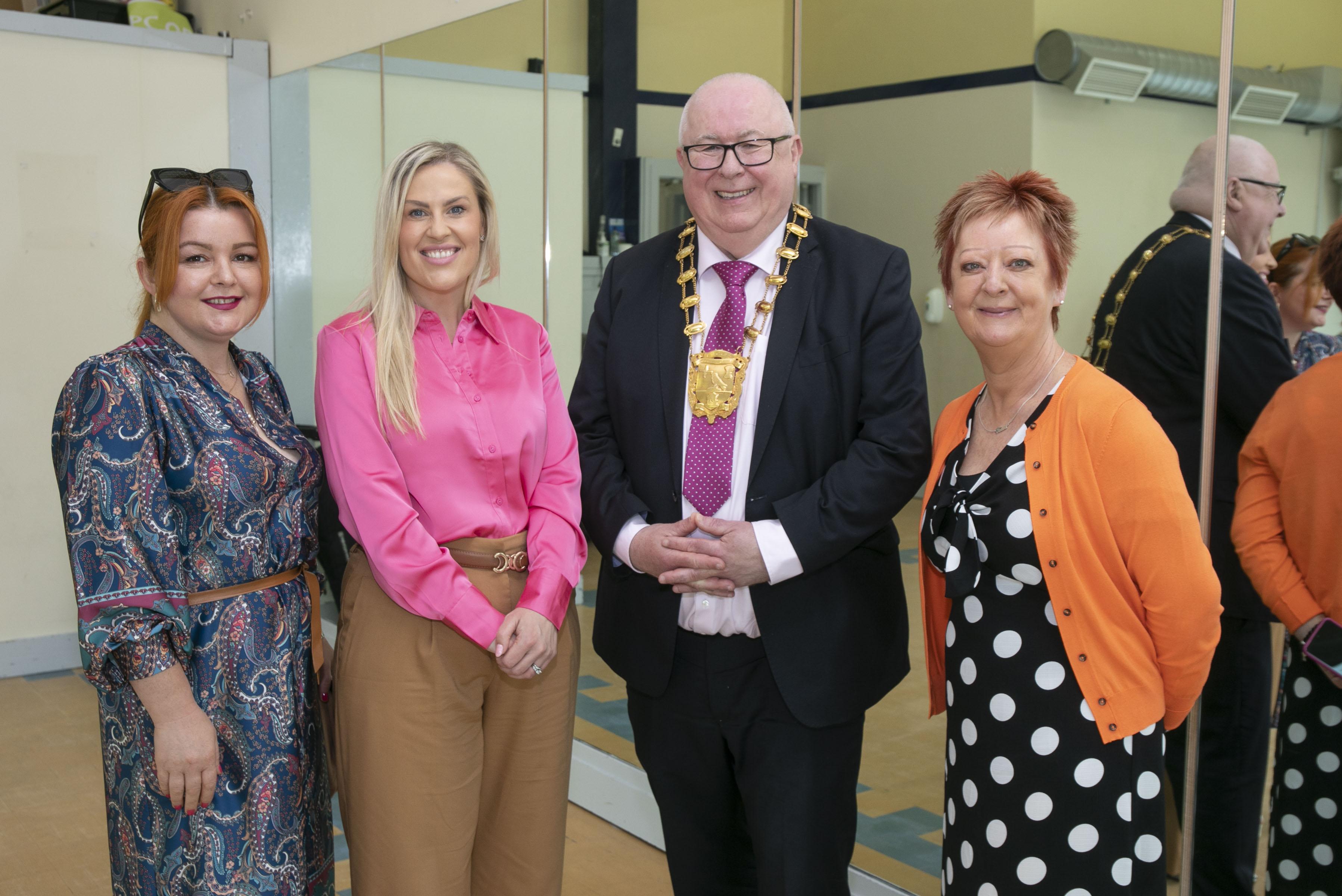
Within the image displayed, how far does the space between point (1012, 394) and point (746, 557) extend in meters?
0.56

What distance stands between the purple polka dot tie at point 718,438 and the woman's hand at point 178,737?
947 mm

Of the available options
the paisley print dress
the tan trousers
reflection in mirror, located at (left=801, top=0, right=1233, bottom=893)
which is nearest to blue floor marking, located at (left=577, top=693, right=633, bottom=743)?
reflection in mirror, located at (left=801, top=0, right=1233, bottom=893)

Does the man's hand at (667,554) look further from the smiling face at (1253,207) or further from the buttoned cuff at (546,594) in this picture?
the smiling face at (1253,207)

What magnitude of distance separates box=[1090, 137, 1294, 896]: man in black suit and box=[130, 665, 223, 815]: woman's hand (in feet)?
5.61

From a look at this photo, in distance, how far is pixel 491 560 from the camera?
6.85ft

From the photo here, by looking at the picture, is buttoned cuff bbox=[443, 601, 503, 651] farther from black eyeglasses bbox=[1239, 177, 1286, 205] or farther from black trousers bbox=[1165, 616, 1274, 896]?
black eyeglasses bbox=[1239, 177, 1286, 205]

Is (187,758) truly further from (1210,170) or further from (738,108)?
(1210,170)

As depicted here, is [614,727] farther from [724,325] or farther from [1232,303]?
[1232,303]

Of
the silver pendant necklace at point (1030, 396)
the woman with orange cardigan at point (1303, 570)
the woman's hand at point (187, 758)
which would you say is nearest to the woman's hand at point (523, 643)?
the woman's hand at point (187, 758)

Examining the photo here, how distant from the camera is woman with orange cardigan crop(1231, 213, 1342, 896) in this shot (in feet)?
5.82

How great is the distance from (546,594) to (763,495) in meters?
0.45

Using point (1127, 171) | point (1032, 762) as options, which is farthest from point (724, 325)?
point (1032, 762)

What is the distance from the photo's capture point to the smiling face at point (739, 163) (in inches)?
83.5

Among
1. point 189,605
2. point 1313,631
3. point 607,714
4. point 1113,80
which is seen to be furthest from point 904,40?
point 607,714
